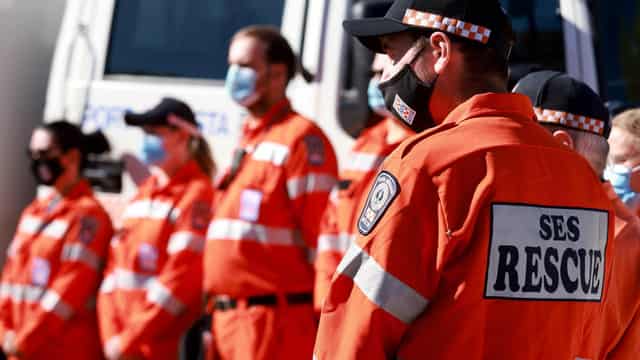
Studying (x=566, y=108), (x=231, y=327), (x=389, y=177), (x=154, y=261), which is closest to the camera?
(x=389, y=177)

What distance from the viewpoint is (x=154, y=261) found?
468cm

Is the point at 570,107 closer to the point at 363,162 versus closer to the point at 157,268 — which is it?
the point at 363,162

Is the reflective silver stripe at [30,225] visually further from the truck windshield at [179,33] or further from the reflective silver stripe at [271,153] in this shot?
the reflective silver stripe at [271,153]

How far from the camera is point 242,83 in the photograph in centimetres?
435

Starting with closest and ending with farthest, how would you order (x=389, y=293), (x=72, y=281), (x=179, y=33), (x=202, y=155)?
(x=389, y=293) < (x=202, y=155) < (x=72, y=281) < (x=179, y=33)

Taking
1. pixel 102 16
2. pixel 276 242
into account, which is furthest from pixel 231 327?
pixel 102 16

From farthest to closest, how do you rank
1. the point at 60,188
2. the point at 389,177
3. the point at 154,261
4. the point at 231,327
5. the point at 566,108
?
the point at 60,188
the point at 154,261
the point at 231,327
the point at 566,108
the point at 389,177

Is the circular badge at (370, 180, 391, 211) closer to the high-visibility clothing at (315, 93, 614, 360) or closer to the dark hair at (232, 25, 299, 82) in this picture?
the high-visibility clothing at (315, 93, 614, 360)

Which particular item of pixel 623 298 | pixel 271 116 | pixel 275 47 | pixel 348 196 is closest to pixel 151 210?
pixel 271 116

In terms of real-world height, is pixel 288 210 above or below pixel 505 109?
below

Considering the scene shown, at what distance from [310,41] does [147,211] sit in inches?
38.5

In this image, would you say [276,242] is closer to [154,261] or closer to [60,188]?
[154,261]

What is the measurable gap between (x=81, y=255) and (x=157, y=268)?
0.58 metres

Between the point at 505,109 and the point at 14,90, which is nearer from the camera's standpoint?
the point at 505,109
